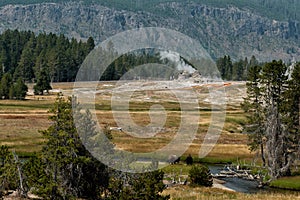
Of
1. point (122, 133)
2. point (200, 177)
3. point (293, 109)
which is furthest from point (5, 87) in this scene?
point (200, 177)

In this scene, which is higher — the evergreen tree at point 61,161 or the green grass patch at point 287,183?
the evergreen tree at point 61,161

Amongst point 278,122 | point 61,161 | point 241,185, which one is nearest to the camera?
point 61,161

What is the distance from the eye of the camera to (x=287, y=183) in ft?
183

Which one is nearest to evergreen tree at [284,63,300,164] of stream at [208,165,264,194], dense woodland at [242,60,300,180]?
dense woodland at [242,60,300,180]

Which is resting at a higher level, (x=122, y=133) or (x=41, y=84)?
(x=41, y=84)

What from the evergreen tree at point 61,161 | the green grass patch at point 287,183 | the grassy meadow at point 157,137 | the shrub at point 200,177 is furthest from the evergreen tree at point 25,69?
the evergreen tree at point 61,161

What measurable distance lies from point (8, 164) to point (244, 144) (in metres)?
56.7

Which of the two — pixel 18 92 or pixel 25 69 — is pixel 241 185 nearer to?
pixel 18 92

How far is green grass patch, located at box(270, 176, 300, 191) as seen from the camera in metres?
Answer: 54.5

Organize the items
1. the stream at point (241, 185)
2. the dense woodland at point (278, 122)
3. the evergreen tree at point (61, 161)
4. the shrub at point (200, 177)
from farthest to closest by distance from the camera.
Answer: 1. the dense woodland at point (278, 122)
2. the stream at point (241, 185)
3. the shrub at point (200, 177)
4. the evergreen tree at point (61, 161)

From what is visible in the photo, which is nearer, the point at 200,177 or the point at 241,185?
the point at 200,177

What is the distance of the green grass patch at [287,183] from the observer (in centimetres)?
5447

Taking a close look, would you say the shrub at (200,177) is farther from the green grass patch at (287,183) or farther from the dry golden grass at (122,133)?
the dry golden grass at (122,133)

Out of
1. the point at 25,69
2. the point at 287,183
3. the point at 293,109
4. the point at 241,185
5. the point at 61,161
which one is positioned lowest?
the point at 241,185
